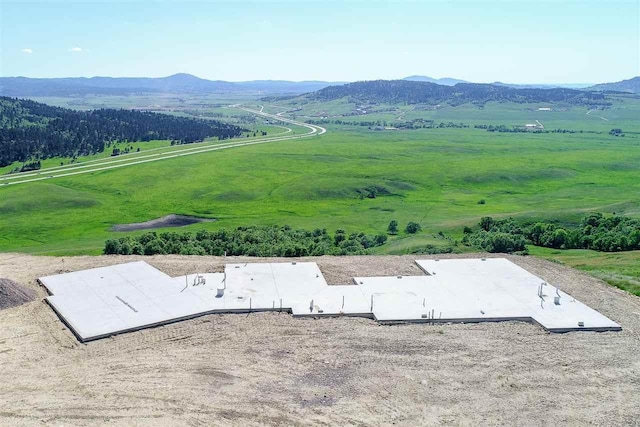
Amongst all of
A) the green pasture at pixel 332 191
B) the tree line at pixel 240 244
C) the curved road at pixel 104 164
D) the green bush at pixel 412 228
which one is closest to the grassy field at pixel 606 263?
the green pasture at pixel 332 191

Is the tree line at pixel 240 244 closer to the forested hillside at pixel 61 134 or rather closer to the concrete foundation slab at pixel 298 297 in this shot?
the concrete foundation slab at pixel 298 297

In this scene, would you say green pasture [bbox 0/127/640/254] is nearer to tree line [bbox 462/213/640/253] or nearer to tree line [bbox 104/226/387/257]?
tree line [bbox 104/226/387/257]

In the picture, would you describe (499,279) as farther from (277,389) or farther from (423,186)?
(423,186)

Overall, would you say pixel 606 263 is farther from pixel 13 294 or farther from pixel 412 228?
pixel 13 294

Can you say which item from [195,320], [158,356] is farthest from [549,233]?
[158,356]

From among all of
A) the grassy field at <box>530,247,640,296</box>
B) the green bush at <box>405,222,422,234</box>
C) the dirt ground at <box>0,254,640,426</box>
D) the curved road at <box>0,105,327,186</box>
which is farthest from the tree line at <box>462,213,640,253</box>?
the curved road at <box>0,105,327,186</box>

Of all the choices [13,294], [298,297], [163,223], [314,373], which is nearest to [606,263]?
[298,297]
